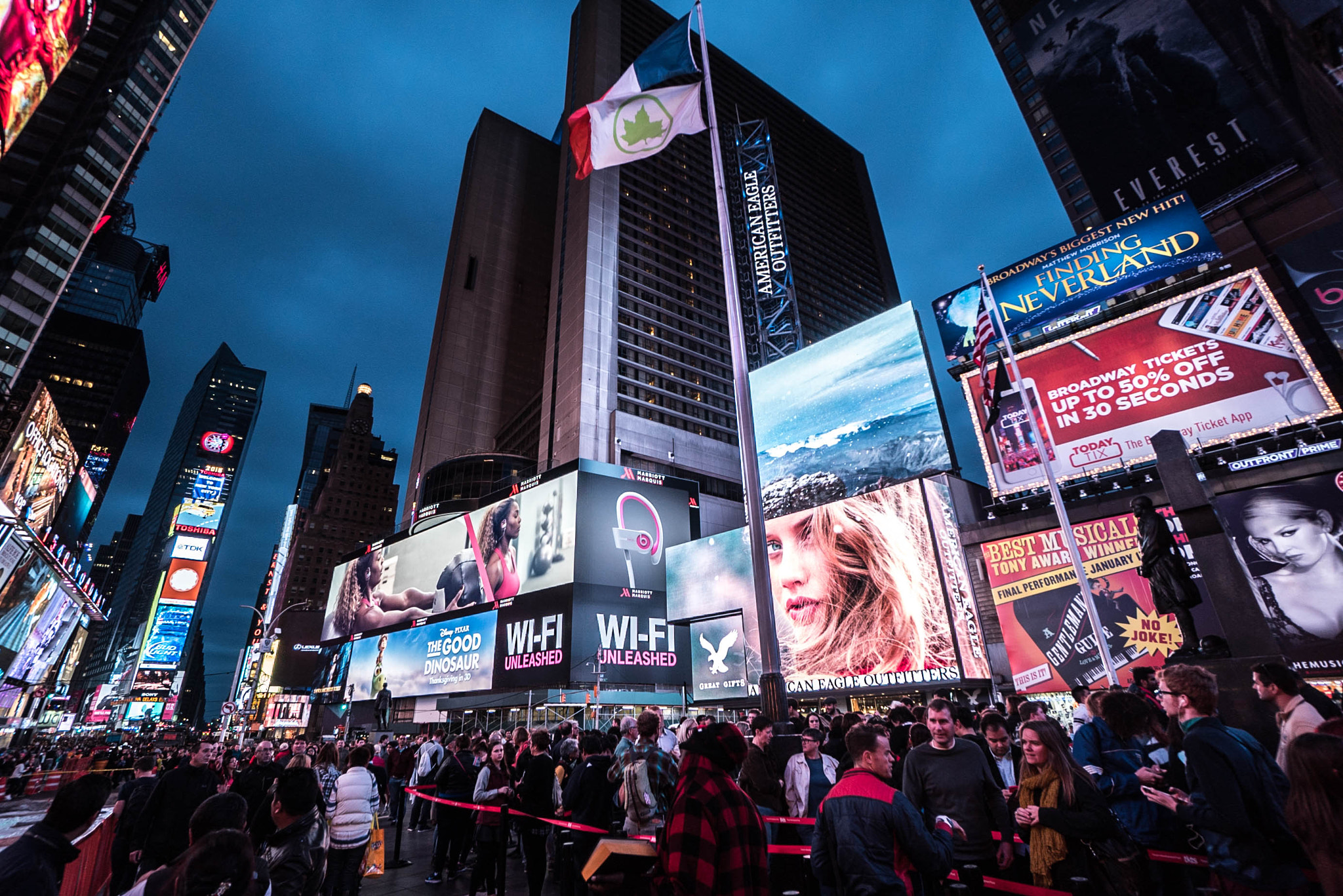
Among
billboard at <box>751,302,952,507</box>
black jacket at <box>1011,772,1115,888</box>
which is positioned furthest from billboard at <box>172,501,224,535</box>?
black jacket at <box>1011,772,1115,888</box>

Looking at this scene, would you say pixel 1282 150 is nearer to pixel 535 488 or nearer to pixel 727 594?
pixel 727 594

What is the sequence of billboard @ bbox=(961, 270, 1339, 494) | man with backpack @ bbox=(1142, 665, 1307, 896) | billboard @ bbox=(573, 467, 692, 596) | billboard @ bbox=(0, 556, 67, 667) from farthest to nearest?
1. billboard @ bbox=(573, 467, 692, 596)
2. billboard @ bbox=(0, 556, 67, 667)
3. billboard @ bbox=(961, 270, 1339, 494)
4. man with backpack @ bbox=(1142, 665, 1307, 896)

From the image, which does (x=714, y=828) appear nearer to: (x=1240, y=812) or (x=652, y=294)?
(x=1240, y=812)

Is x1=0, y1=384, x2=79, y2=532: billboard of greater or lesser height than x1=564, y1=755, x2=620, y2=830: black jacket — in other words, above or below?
above

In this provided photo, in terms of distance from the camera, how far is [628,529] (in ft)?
159

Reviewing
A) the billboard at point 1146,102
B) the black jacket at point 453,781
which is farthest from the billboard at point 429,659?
the billboard at point 1146,102

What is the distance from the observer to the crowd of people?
340cm

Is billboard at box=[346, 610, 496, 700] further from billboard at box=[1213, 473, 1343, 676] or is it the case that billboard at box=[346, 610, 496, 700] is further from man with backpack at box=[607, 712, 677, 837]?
man with backpack at box=[607, 712, 677, 837]

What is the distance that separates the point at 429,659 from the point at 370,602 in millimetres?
15628

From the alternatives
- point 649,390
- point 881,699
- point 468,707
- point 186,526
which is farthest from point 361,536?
point 881,699

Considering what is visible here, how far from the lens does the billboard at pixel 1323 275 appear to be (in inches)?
919

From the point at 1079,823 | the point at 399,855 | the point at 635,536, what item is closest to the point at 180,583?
the point at 635,536

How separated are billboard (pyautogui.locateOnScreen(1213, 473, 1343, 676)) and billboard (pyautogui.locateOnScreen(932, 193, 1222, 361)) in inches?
390

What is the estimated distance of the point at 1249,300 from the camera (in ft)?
75.2
